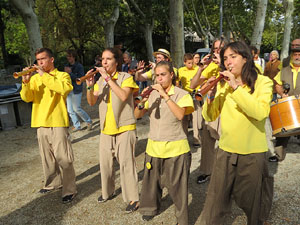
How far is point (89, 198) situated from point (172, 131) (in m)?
1.87

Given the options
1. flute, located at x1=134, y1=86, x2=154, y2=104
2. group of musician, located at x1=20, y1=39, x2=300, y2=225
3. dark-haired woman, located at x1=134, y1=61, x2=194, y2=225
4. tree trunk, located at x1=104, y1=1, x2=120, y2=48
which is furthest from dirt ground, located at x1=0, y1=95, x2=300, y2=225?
tree trunk, located at x1=104, y1=1, x2=120, y2=48

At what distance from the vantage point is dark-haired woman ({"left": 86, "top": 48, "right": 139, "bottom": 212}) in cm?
330

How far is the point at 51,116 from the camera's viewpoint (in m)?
3.64

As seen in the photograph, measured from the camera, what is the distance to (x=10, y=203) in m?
3.89

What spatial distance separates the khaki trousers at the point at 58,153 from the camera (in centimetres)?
369

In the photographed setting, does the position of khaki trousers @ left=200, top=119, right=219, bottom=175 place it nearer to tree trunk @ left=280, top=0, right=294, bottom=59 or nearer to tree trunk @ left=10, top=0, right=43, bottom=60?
tree trunk @ left=10, top=0, right=43, bottom=60

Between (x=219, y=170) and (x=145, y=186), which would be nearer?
(x=219, y=170)

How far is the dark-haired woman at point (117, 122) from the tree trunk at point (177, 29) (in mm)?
7190

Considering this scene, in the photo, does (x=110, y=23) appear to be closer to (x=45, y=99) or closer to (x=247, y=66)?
(x=45, y=99)

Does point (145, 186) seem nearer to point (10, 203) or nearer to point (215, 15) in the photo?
point (10, 203)

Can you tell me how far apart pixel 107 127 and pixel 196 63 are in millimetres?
3349

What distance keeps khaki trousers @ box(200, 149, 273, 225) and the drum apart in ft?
6.25

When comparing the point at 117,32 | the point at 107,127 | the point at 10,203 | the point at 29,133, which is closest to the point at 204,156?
the point at 107,127

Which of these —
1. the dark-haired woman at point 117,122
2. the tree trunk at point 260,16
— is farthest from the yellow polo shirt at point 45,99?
the tree trunk at point 260,16
